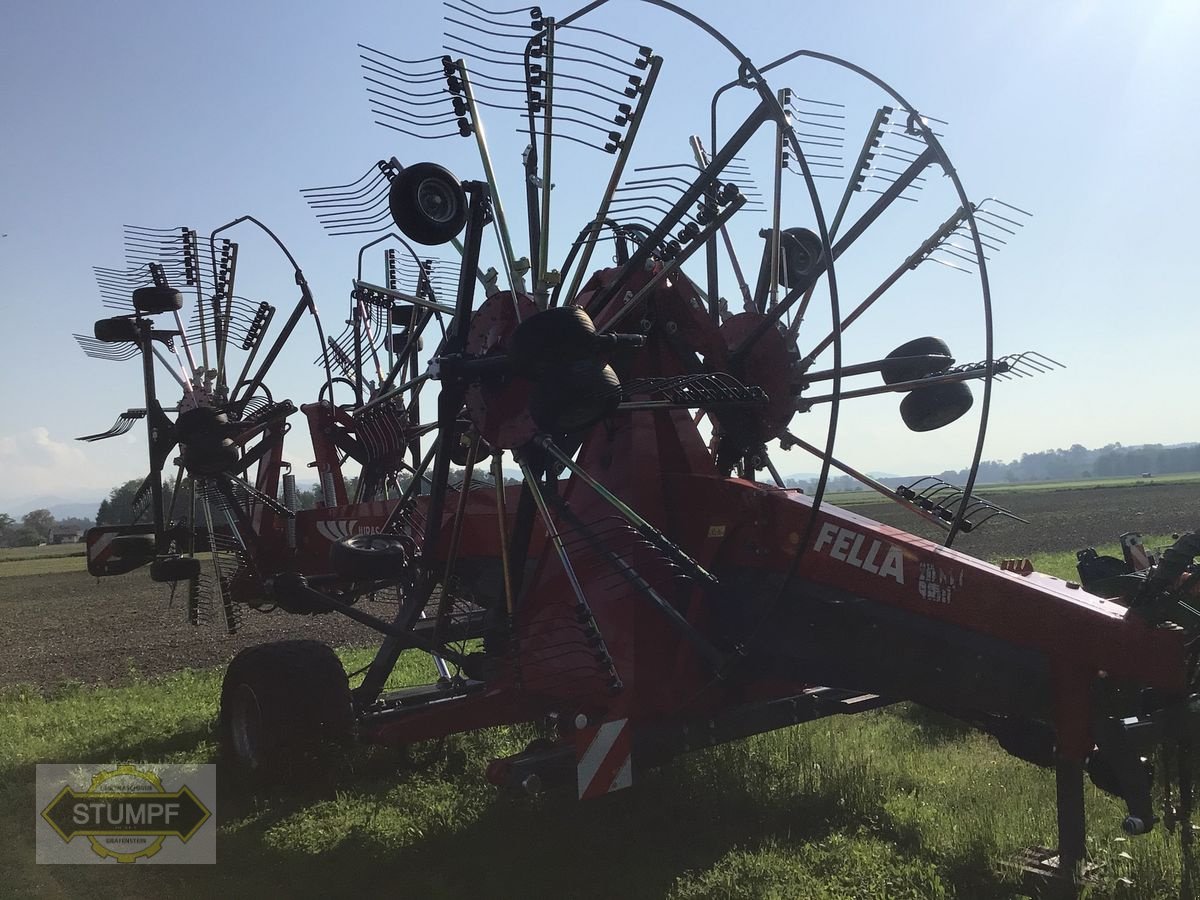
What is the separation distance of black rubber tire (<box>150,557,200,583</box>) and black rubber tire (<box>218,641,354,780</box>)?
128cm

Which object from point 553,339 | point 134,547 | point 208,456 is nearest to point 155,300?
point 208,456

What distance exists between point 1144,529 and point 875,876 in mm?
31571

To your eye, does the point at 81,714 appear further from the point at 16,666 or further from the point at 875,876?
the point at 875,876

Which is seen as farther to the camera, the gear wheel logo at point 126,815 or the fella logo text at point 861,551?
the gear wheel logo at point 126,815

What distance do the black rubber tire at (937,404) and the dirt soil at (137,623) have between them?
10.8 metres

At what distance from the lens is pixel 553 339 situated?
4.27m

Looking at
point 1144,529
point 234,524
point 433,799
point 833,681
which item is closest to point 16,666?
point 234,524

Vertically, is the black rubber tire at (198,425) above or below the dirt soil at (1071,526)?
above

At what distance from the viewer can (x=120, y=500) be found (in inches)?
2014

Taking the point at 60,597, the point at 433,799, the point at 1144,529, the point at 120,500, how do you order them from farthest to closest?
the point at 120,500, the point at 1144,529, the point at 60,597, the point at 433,799

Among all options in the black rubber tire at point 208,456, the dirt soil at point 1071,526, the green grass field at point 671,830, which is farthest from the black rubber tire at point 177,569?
the dirt soil at point 1071,526

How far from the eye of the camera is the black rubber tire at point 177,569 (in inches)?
292

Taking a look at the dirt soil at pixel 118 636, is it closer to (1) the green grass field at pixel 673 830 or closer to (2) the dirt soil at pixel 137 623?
(2) the dirt soil at pixel 137 623

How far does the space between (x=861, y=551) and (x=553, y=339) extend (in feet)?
6.11
